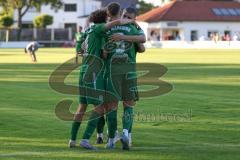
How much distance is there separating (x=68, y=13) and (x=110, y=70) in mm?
121942

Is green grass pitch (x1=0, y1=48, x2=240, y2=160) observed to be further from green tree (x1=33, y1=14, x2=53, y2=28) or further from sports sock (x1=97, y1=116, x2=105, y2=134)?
green tree (x1=33, y1=14, x2=53, y2=28)

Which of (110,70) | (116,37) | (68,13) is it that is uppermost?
(116,37)

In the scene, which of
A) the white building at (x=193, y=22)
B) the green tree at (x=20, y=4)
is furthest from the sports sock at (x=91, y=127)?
the white building at (x=193, y=22)

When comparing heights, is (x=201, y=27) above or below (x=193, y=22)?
below

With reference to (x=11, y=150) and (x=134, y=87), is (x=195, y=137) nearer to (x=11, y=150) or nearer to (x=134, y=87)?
(x=134, y=87)

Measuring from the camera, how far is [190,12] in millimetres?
112312

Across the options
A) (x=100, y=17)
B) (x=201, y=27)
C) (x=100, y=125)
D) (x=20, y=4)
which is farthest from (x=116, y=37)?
(x=201, y=27)

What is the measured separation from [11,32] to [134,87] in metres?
95.4

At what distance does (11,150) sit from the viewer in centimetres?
1106

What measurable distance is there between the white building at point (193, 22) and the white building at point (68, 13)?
67.8 feet

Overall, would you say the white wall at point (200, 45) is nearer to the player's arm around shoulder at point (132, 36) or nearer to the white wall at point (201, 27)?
the white wall at point (201, 27)

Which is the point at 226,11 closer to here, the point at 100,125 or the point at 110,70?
the point at 100,125

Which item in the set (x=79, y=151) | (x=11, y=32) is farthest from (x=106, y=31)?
(x=11, y=32)

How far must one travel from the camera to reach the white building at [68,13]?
13062 cm
